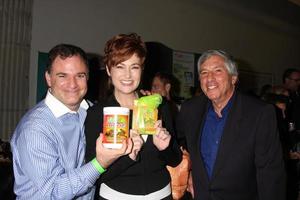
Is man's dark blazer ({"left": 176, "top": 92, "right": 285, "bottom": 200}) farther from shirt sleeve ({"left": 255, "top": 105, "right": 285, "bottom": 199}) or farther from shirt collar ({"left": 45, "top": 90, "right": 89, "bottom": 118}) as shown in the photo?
shirt collar ({"left": 45, "top": 90, "right": 89, "bottom": 118})

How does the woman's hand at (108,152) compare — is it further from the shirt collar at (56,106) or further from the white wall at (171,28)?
the white wall at (171,28)

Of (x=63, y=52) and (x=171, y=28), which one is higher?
(x=171, y=28)

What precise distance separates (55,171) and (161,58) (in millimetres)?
4847

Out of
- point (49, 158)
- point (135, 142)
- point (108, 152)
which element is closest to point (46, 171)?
point (49, 158)

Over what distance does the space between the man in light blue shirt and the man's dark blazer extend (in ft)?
2.84

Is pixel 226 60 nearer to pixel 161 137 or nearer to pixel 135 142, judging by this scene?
pixel 161 137

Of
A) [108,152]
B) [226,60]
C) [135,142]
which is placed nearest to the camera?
[108,152]

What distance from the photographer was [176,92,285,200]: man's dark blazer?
79.1 inches

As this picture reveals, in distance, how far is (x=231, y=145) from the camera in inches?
81.1

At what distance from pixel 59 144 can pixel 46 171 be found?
0.19m

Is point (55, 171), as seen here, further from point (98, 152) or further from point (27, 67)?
point (27, 67)

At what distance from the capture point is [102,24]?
6.09m

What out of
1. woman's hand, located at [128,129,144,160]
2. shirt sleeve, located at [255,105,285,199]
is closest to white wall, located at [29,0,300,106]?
woman's hand, located at [128,129,144,160]

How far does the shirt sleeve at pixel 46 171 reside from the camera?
4.69 feet
